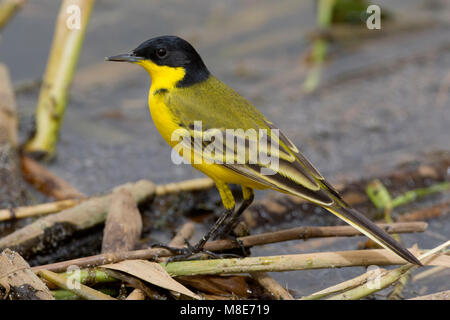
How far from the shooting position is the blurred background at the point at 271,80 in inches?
258

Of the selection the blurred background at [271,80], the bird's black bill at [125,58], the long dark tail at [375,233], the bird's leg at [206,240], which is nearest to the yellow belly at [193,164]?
the bird's leg at [206,240]

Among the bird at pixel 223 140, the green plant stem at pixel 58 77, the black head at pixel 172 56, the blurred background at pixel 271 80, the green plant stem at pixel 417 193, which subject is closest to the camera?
the bird at pixel 223 140

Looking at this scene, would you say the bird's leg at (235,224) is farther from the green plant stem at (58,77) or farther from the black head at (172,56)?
the green plant stem at (58,77)

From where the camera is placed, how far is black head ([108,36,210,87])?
4.53m

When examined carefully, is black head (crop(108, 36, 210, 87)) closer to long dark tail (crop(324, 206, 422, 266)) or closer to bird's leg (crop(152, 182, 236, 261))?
bird's leg (crop(152, 182, 236, 261))

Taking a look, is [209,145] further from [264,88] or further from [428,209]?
[264,88]

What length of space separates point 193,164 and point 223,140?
0.91 ft

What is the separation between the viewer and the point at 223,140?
4.15m

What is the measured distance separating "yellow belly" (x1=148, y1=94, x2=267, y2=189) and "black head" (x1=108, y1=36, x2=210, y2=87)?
231 millimetres

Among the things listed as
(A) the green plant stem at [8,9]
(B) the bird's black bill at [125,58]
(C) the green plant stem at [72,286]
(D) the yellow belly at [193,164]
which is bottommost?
(C) the green plant stem at [72,286]

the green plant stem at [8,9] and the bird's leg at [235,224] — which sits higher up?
the green plant stem at [8,9]

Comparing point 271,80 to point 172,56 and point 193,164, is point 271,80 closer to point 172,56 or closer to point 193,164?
point 172,56

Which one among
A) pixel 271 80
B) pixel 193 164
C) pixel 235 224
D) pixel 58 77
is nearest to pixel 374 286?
pixel 235 224
